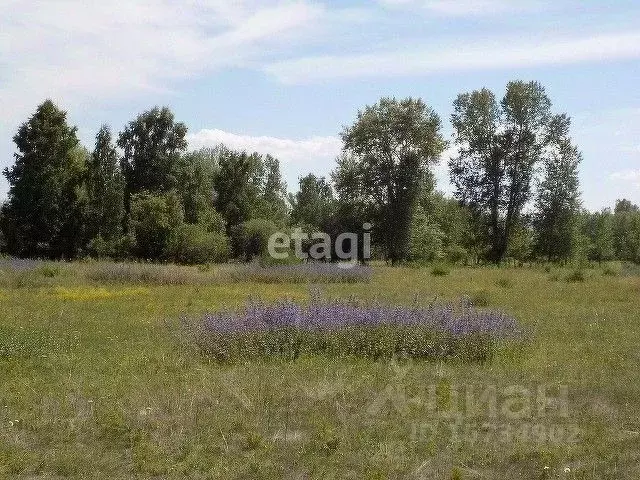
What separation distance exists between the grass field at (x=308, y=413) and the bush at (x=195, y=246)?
81.6 feet

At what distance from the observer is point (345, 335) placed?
935 cm

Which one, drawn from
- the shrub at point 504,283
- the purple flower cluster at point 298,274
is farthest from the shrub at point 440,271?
the shrub at point 504,283

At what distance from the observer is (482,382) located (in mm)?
7797

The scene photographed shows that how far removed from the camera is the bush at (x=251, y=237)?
3903 cm

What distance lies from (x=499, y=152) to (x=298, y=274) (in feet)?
78.1

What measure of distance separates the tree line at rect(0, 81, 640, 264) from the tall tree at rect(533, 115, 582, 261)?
0.22ft

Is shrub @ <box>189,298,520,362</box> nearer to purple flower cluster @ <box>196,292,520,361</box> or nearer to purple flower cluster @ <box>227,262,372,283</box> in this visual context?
purple flower cluster @ <box>196,292,520,361</box>

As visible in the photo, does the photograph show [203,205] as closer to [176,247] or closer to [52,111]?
[176,247]

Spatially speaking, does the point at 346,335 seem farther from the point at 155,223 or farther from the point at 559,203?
the point at 559,203

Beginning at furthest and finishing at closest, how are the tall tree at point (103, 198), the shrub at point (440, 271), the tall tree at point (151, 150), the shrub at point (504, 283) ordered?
the tall tree at point (151, 150), the tall tree at point (103, 198), the shrub at point (440, 271), the shrub at point (504, 283)

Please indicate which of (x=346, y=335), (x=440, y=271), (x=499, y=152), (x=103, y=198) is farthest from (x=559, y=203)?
(x=346, y=335)

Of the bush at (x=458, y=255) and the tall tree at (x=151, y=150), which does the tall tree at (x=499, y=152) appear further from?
the tall tree at (x=151, y=150)

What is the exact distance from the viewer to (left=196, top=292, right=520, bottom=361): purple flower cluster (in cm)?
919

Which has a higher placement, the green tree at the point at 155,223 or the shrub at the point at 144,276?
the green tree at the point at 155,223
